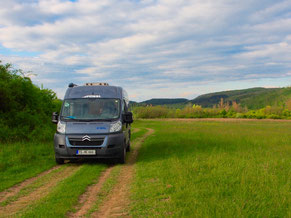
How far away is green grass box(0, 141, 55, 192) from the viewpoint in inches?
318

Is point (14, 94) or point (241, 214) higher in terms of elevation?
point (14, 94)

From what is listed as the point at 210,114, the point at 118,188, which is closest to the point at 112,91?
the point at 118,188

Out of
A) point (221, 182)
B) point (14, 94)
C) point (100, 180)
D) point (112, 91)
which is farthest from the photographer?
point (14, 94)

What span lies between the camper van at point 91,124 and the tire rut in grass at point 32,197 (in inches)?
48.5

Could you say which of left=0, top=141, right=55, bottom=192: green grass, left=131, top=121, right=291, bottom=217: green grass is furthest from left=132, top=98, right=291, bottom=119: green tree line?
left=0, top=141, right=55, bottom=192: green grass

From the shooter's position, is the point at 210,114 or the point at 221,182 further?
the point at 210,114

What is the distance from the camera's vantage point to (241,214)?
179 inches

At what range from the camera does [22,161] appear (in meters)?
10.2

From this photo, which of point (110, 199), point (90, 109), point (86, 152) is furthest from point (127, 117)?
point (110, 199)

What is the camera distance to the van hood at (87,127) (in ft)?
31.3

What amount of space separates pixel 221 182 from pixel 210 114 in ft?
176

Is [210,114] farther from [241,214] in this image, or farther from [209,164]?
[241,214]

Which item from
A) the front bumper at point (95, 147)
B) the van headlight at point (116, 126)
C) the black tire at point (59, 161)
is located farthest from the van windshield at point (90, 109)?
the black tire at point (59, 161)

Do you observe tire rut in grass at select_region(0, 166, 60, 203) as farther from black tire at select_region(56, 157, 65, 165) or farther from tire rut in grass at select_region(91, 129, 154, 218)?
tire rut in grass at select_region(91, 129, 154, 218)
